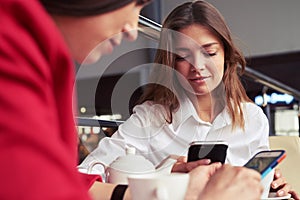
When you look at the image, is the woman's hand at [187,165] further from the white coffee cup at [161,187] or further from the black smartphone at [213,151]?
the white coffee cup at [161,187]

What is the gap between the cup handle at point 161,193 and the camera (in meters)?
0.48

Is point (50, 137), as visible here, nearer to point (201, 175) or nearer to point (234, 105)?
point (201, 175)

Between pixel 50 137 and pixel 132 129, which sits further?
pixel 132 129

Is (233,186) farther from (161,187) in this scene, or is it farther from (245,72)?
(245,72)

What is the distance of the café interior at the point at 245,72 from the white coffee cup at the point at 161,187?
0.46 metres

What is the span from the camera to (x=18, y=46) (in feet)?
1.05

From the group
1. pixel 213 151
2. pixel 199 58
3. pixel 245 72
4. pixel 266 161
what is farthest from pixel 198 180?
pixel 245 72

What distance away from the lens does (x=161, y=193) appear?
485mm

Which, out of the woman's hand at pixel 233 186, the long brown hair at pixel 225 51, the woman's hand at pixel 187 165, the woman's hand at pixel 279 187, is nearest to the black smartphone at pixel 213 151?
the woman's hand at pixel 187 165

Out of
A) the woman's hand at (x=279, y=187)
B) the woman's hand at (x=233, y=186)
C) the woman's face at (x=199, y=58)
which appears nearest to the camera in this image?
the woman's hand at (x=233, y=186)

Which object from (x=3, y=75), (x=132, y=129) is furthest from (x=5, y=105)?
(x=132, y=129)

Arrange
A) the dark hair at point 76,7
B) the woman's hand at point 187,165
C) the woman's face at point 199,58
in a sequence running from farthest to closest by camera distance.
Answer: the woman's face at point 199,58 < the woman's hand at point 187,165 < the dark hair at point 76,7

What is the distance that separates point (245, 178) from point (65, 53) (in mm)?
278

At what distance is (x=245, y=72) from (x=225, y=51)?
0.98 meters
